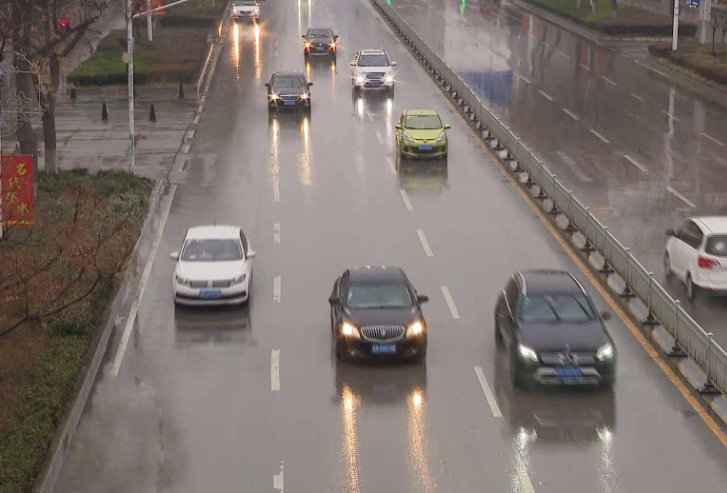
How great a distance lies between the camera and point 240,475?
18.4 meters

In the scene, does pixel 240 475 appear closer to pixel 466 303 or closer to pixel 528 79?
pixel 466 303

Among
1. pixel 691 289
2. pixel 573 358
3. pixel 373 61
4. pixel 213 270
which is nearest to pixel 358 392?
pixel 573 358

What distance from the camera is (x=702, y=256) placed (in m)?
26.4

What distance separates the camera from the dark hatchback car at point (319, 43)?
66.5 meters

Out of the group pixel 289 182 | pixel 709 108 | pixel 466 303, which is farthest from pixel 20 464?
pixel 709 108

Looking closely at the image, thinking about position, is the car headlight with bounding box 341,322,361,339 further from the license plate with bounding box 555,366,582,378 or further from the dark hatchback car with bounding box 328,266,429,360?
the license plate with bounding box 555,366,582,378

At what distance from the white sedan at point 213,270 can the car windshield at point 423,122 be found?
52.1 feet

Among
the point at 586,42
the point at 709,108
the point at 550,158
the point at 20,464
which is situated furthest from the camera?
the point at 586,42

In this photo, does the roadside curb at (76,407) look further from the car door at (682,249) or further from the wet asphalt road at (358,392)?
the car door at (682,249)

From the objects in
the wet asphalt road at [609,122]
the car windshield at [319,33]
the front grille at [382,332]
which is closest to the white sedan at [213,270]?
the front grille at [382,332]

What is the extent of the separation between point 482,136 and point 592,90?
12.2 m

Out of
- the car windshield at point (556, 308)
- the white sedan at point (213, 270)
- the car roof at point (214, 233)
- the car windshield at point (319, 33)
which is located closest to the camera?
the car windshield at point (556, 308)

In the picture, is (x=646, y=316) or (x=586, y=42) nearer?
(x=646, y=316)

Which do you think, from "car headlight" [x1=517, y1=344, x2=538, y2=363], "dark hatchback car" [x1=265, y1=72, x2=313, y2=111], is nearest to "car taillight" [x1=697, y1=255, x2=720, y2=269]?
"car headlight" [x1=517, y1=344, x2=538, y2=363]
